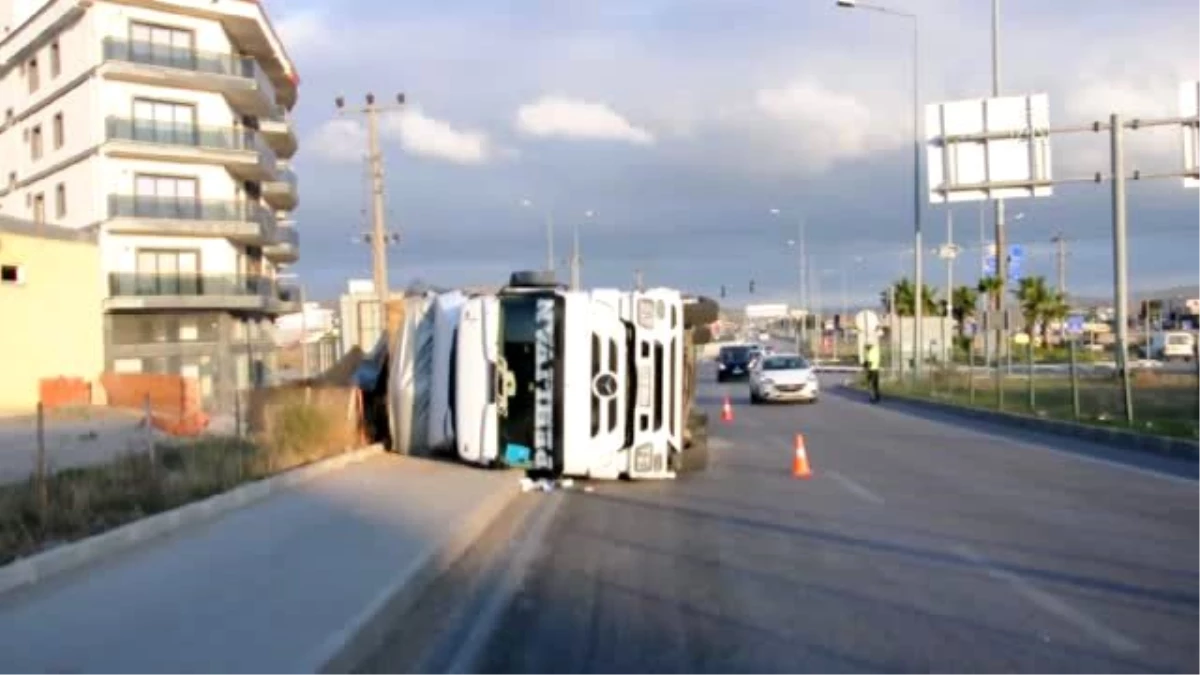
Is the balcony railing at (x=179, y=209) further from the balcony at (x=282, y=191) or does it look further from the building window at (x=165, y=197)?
the balcony at (x=282, y=191)

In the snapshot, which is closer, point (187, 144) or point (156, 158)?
point (156, 158)

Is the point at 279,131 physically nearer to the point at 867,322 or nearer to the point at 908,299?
the point at 867,322

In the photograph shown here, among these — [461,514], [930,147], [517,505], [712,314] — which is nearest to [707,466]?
[712,314]

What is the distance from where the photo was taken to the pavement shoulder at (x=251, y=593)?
7320 millimetres

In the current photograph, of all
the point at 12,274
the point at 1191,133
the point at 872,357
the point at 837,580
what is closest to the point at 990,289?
the point at 872,357

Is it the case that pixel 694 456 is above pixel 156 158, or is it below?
below

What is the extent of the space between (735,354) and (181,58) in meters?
29.3

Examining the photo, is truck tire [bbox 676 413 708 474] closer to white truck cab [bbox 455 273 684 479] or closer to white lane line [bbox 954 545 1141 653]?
white truck cab [bbox 455 273 684 479]

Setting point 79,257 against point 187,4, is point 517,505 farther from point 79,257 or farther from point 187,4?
point 187,4

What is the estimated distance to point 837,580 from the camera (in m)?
10.2

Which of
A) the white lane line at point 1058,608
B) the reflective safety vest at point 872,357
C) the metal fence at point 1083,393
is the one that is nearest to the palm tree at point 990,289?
the metal fence at point 1083,393

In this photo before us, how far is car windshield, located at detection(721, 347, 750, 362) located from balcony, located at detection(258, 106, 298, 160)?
24.7 metres

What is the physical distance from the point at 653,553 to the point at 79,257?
4244 centimetres

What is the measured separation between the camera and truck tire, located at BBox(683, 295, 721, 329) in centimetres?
1903
